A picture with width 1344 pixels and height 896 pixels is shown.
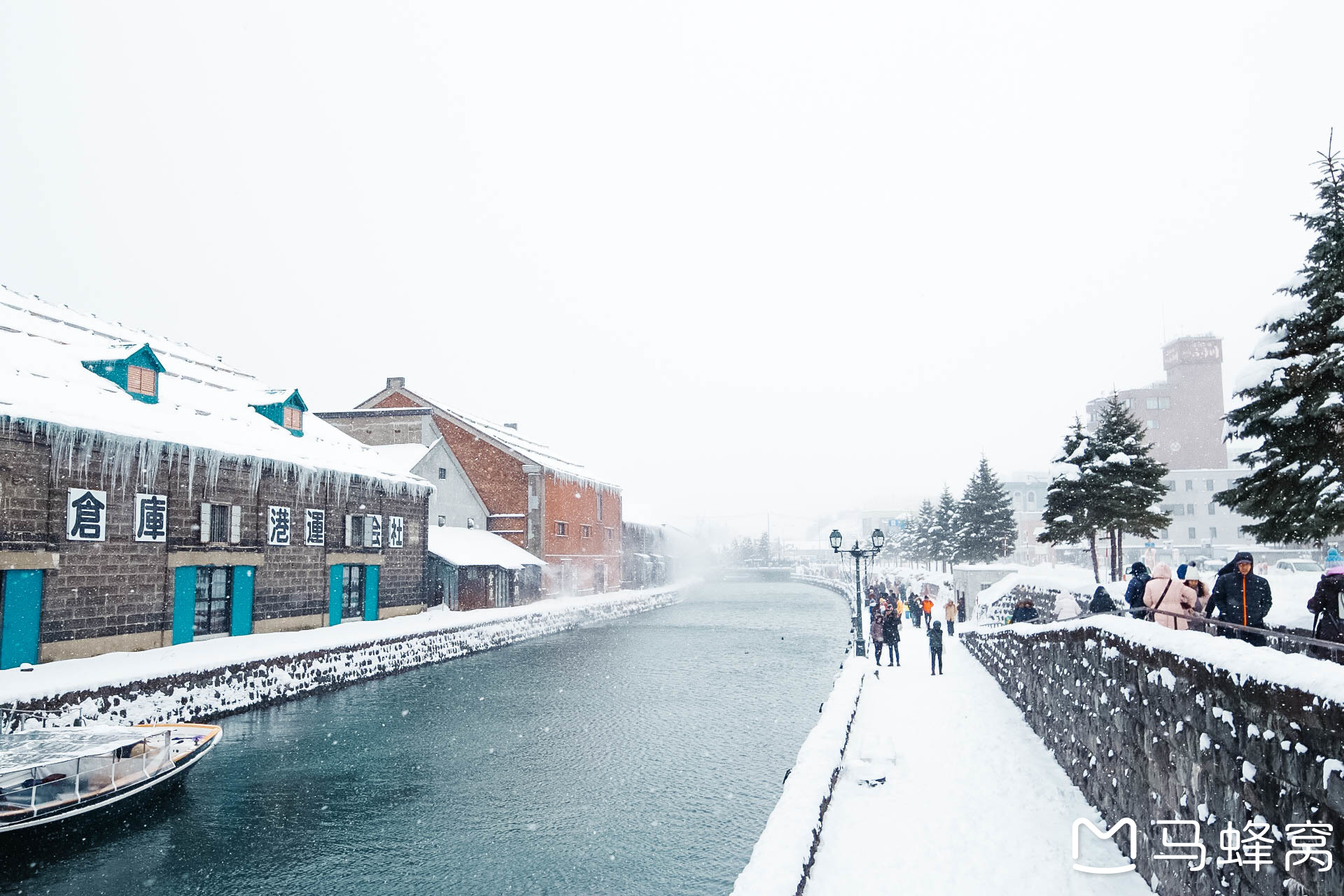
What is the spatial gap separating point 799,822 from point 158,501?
19.1m

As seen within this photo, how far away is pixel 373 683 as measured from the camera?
75.5 feet

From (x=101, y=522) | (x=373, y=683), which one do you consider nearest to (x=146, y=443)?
(x=101, y=522)

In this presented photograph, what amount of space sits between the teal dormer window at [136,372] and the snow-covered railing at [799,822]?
19748 millimetres

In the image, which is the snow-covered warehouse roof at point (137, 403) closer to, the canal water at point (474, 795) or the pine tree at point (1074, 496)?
the canal water at point (474, 795)

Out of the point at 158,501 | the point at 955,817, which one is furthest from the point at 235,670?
the point at 955,817

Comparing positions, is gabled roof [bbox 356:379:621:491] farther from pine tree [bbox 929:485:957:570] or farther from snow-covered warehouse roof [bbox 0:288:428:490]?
pine tree [bbox 929:485:957:570]

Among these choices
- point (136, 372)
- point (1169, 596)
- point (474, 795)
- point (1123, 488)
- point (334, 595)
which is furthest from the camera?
point (1123, 488)

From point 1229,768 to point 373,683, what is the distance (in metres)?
22.2

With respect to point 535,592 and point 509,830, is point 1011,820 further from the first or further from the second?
point 535,592

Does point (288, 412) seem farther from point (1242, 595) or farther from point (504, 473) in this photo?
point (1242, 595)

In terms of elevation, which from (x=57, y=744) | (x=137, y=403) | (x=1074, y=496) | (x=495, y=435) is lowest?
(x=57, y=744)

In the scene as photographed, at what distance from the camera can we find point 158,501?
2017cm

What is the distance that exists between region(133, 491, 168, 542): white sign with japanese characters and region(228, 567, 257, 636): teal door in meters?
3.11

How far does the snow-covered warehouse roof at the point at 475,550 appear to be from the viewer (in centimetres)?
3581
